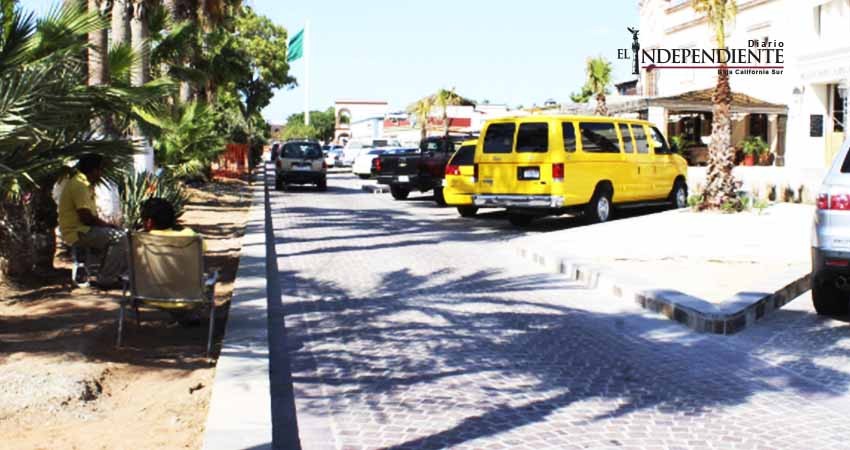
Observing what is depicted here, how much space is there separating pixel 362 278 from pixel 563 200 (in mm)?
5890

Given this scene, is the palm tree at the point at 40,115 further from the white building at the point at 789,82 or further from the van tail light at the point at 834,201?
the white building at the point at 789,82

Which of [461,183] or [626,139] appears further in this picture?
[461,183]

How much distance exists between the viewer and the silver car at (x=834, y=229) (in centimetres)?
811

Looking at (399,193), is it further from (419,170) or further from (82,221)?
(82,221)

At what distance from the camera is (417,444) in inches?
208

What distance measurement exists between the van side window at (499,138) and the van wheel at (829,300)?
8513 mm

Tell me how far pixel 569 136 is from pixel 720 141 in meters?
4.05

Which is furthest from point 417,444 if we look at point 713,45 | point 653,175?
point 713,45

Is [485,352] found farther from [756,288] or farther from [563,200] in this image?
[563,200]

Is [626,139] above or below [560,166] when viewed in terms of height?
above

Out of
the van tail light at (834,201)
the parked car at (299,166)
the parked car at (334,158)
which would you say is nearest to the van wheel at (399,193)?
the parked car at (299,166)

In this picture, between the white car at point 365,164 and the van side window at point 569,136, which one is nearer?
the van side window at point 569,136

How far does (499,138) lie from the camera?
17.3m

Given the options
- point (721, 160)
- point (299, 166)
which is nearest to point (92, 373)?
point (721, 160)
